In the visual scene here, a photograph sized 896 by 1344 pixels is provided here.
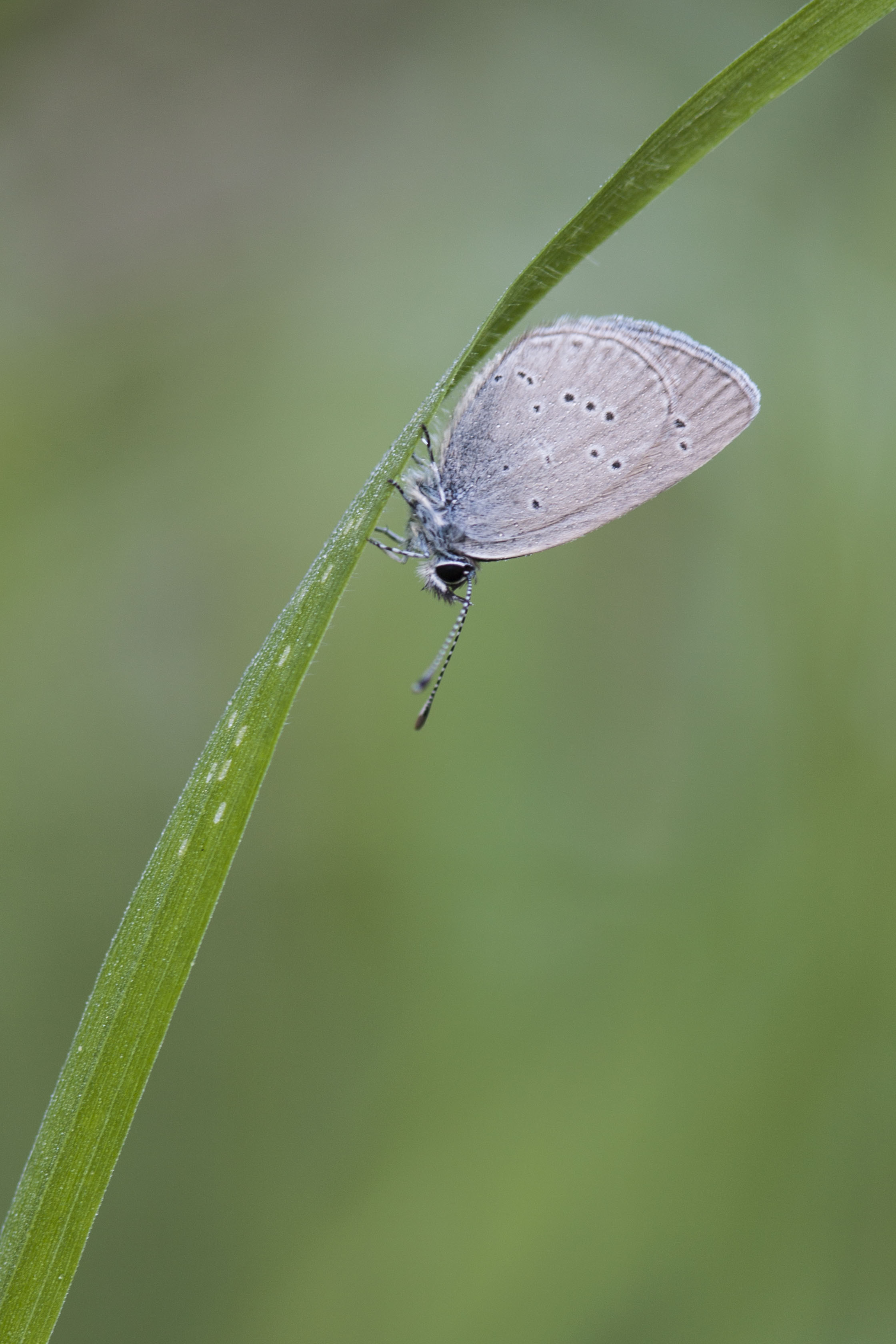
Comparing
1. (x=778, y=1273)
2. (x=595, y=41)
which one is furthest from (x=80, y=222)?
(x=778, y=1273)

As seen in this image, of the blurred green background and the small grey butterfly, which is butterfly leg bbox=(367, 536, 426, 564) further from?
the blurred green background

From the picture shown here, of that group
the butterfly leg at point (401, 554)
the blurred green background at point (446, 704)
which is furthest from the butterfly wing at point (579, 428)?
the blurred green background at point (446, 704)

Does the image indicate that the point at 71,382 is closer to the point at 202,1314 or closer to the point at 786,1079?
the point at 202,1314

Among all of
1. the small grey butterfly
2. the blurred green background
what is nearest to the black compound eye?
the small grey butterfly

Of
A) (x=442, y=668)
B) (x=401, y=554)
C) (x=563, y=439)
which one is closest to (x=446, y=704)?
(x=442, y=668)

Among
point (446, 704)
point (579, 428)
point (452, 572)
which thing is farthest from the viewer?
point (446, 704)

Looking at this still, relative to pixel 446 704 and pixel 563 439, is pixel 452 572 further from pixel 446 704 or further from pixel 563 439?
pixel 446 704
